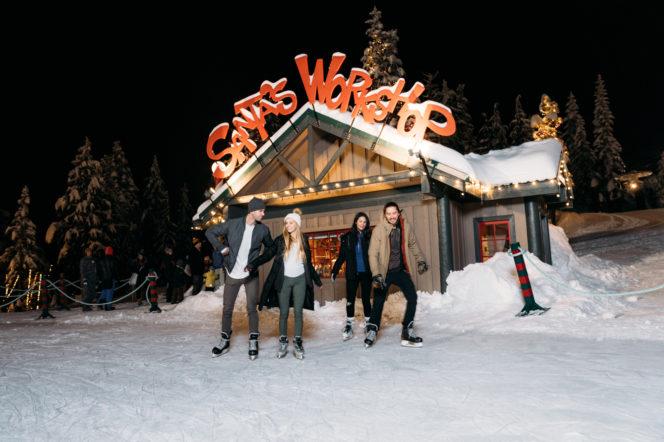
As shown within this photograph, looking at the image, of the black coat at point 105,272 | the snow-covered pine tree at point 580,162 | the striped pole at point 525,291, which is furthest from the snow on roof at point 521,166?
the snow-covered pine tree at point 580,162

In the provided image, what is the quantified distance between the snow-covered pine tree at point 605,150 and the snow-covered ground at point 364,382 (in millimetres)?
43876

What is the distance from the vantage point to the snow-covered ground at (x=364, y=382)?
3076mm

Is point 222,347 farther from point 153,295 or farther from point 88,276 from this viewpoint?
point 88,276

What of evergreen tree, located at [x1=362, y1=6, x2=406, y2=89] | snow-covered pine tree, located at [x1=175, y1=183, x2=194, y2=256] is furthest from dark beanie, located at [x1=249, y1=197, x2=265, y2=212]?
snow-covered pine tree, located at [x1=175, y1=183, x2=194, y2=256]

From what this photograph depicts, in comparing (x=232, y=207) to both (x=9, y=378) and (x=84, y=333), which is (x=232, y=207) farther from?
(x=9, y=378)

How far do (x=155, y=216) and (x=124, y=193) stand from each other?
176 inches

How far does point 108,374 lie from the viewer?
4914 mm

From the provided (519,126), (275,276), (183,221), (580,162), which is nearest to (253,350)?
(275,276)

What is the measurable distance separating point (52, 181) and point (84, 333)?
1620 inches

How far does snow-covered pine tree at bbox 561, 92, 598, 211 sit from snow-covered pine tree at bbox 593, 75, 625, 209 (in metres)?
0.97

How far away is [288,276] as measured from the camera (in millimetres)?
5785

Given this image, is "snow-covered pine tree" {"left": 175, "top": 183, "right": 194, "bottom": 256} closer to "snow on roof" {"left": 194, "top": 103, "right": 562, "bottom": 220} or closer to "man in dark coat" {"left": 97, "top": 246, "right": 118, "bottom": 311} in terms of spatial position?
"man in dark coat" {"left": 97, "top": 246, "right": 118, "bottom": 311}

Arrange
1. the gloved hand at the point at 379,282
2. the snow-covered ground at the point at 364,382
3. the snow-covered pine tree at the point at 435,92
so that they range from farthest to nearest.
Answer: the snow-covered pine tree at the point at 435,92 → the gloved hand at the point at 379,282 → the snow-covered ground at the point at 364,382

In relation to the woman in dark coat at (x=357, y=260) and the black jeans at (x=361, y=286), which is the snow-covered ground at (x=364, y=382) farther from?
the woman in dark coat at (x=357, y=260)
